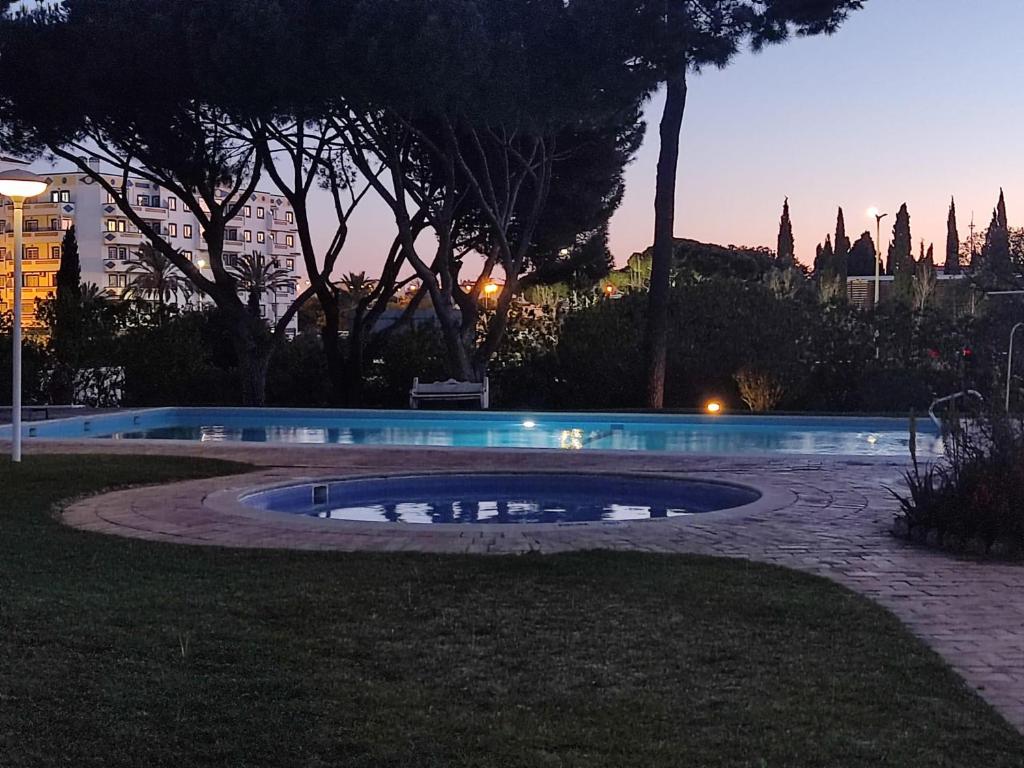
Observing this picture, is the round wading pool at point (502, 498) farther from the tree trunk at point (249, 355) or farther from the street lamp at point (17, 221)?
the tree trunk at point (249, 355)

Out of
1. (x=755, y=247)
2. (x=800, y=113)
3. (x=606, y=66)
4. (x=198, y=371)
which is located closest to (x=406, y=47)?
(x=606, y=66)

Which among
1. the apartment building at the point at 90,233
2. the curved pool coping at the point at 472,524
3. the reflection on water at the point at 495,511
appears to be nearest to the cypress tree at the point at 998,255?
the curved pool coping at the point at 472,524

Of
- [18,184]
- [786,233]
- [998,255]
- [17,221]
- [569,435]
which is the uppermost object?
[786,233]

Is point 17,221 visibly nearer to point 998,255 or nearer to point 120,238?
point 998,255

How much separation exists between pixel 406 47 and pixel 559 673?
14.7 meters

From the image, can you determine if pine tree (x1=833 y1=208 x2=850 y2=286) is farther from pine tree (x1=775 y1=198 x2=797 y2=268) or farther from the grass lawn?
the grass lawn

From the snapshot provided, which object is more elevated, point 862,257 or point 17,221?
point 862,257

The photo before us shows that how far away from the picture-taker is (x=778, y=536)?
7.51 meters

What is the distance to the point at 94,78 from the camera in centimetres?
1936

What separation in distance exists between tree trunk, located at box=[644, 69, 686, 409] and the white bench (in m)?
2.98

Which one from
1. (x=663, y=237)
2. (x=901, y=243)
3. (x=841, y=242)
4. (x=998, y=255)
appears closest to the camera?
(x=663, y=237)

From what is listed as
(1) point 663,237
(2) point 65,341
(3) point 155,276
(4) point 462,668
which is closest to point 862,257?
(3) point 155,276

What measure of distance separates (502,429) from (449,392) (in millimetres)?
1748

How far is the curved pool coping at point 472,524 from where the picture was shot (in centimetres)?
775
